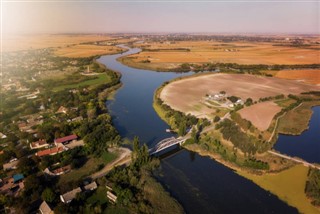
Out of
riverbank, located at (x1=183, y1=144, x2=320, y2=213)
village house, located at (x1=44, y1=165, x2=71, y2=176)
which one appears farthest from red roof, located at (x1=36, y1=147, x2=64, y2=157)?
riverbank, located at (x1=183, y1=144, x2=320, y2=213)

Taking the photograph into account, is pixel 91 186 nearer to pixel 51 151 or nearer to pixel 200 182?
pixel 51 151

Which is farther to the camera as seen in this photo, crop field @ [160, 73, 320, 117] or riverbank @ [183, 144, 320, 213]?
crop field @ [160, 73, 320, 117]

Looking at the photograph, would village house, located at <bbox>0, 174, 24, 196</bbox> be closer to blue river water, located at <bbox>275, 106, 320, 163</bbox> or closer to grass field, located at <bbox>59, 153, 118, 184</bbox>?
grass field, located at <bbox>59, 153, 118, 184</bbox>

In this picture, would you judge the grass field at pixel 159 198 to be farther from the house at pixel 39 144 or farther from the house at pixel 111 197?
the house at pixel 39 144

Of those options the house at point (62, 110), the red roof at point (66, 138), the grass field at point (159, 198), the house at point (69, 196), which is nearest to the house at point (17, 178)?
the house at point (69, 196)

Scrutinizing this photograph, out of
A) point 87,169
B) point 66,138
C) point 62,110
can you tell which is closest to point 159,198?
point 87,169

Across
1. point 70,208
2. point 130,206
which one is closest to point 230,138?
point 130,206

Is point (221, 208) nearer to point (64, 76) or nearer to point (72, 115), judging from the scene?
point (72, 115)
